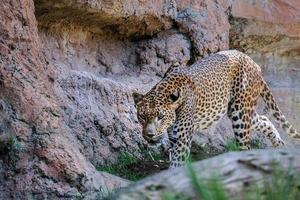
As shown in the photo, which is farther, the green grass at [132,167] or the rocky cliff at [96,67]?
the green grass at [132,167]

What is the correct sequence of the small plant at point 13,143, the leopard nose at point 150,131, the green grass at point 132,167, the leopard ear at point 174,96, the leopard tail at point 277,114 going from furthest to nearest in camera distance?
1. the leopard tail at point 277,114
2. the leopard ear at point 174,96
3. the green grass at point 132,167
4. the leopard nose at point 150,131
5. the small plant at point 13,143

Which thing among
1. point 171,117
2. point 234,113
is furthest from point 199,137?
point 171,117

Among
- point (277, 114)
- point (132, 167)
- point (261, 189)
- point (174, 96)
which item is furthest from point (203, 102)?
point (261, 189)

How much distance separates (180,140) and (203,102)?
863mm

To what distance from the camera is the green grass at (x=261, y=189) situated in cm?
344

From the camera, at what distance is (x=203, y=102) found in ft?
35.9

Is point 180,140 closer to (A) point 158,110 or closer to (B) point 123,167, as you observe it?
(A) point 158,110

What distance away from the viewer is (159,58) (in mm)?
12367

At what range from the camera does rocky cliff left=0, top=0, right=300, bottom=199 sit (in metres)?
7.92

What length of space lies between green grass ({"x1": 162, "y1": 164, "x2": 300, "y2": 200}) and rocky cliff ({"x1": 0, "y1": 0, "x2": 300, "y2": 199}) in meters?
4.34

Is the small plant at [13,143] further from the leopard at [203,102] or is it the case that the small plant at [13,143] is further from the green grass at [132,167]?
the leopard at [203,102]

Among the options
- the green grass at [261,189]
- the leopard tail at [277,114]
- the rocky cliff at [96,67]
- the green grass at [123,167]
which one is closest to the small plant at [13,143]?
the rocky cliff at [96,67]

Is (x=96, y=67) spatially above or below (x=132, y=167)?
above

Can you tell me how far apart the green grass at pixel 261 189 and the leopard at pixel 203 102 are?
6096 millimetres
